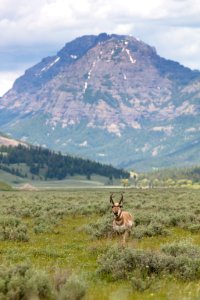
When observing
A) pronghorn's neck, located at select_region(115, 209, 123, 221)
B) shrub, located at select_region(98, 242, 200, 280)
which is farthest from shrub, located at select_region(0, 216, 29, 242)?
shrub, located at select_region(98, 242, 200, 280)

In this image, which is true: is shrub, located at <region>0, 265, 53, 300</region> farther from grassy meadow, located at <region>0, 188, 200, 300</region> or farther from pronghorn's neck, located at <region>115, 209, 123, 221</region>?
pronghorn's neck, located at <region>115, 209, 123, 221</region>

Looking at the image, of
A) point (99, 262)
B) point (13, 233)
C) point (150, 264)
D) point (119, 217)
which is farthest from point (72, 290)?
point (13, 233)

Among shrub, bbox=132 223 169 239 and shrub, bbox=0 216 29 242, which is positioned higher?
shrub, bbox=132 223 169 239

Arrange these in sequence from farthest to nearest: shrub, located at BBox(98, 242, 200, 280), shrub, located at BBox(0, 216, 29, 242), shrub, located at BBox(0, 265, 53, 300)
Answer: shrub, located at BBox(0, 216, 29, 242) → shrub, located at BBox(98, 242, 200, 280) → shrub, located at BBox(0, 265, 53, 300)

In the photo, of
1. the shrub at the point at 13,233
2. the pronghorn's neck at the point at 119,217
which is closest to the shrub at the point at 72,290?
the pronghorn's neck at the point at 119,217

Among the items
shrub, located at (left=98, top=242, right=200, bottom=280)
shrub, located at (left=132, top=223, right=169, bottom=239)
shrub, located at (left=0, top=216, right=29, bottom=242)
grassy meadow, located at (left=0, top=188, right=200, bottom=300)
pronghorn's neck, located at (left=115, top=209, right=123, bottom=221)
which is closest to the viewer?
grassy meadow, located at (left=0, top=188, right=200, bottom=300)

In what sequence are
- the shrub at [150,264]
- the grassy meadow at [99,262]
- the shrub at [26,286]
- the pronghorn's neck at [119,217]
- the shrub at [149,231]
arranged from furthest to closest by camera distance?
1. the shrub at [149,231]
2. the pronghorn's neck at [119,217]
3. the shrub at [150,264]
4. the grassy meadow at [99,262]
5. the shrub at [26,286]

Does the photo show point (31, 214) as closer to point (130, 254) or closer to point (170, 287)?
point (130, 254)

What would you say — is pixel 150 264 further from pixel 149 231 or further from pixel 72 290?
pixel 149 231

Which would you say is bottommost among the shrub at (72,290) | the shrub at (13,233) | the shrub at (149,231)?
the shrub at (72,290)

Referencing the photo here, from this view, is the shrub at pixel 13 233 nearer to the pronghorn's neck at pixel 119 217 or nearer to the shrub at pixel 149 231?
the shrub at pixel 149 231

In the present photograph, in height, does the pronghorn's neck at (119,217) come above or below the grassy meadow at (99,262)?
above

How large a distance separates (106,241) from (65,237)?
4197 mm

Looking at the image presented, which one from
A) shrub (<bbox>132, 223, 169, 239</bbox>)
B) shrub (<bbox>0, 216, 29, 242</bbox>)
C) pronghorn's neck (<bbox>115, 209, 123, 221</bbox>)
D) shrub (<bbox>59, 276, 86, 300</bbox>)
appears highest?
pronghorn's neck (<bbox>115, 209, 123, 221</bbox>)
